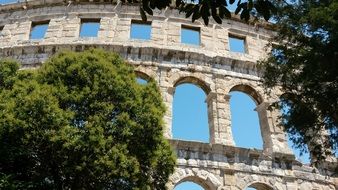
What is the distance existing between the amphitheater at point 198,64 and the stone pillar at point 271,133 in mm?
10

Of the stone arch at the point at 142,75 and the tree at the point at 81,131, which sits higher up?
the stone arch at the point at 142,75

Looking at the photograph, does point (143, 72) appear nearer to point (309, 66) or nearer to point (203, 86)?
point (203, 86)

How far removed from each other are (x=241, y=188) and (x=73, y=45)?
8868 millimetres

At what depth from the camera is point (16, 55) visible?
17922 millimetres

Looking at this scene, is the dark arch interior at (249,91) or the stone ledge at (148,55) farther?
the stone ledge at (148,55)

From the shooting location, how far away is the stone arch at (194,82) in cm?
1678

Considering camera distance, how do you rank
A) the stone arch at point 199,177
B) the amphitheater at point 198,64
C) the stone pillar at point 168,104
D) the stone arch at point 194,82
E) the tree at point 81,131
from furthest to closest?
the stone arch at point 194,82 → the stone pillar at point 168,104 → the amphitheater at point 198,64 → the stone arch at point 199,177 → the tree at point 81,131

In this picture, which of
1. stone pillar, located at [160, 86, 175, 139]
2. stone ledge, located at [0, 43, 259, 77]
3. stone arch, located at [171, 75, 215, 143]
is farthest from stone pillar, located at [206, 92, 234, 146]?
stone ledge, located at [0, 43, 259, 77]

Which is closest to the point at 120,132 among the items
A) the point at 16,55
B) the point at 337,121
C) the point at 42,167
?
the point at 42,167

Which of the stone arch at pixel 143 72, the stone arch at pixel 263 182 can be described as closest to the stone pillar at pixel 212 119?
the stone arch at pixel 263 182

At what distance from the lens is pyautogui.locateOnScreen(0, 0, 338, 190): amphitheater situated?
1436 centimetres

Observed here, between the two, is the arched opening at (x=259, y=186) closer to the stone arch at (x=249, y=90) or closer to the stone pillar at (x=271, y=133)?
the stone pillar at (x=271, y=133)

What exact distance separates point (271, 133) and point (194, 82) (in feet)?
11.8

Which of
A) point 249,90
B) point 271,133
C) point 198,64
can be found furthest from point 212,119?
point 198,64
